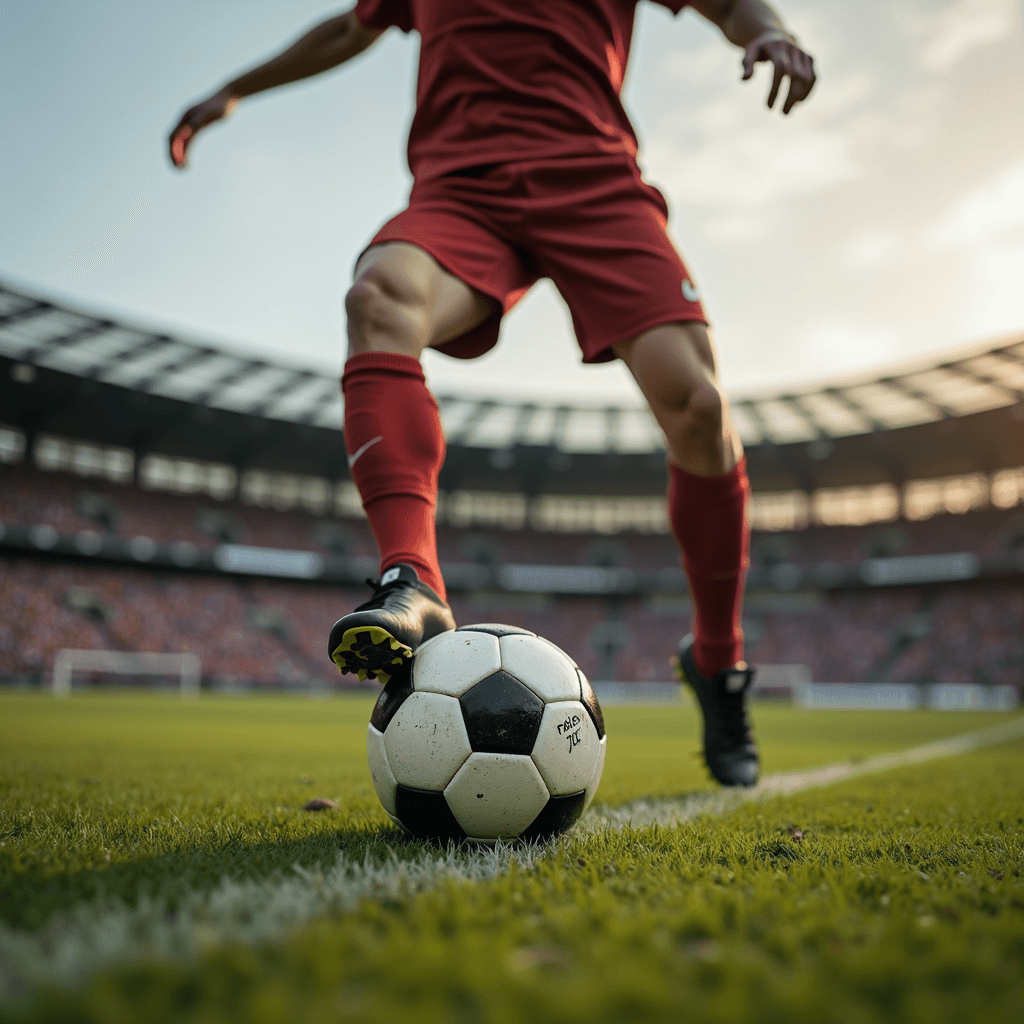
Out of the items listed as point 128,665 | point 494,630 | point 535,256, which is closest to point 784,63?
point 535,256

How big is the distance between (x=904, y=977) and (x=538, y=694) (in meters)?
0.96

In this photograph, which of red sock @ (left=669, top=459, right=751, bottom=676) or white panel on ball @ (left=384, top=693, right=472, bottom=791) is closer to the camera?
white panel on ball @ (left=384, top=693, right=472, bottom=791)

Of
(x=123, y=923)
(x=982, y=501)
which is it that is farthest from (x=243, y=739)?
(x=982, y=501)

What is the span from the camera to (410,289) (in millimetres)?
2018

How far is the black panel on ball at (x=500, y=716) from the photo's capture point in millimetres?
1573

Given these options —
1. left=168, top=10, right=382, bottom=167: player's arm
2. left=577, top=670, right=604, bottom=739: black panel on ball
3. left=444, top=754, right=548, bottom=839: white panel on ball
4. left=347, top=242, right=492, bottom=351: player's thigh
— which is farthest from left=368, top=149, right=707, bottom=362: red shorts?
left=444, top=754, right=548, bottom=839: white panel on ball

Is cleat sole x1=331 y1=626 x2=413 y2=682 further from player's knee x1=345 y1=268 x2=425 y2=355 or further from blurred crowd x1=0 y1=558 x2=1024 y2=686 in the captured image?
blurred crowd x1=0 y1=558 x2=1024 y2=686

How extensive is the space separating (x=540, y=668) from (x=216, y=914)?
0.86 m

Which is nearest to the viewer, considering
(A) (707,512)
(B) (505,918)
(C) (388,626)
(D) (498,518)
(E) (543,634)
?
(B) (505,918)

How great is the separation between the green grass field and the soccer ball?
8cm

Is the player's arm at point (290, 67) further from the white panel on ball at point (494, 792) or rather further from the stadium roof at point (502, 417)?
the stadium roof at point (502, 417)

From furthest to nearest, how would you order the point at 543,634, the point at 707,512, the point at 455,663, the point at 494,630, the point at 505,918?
the point at 543,634 → the point at 707,512 → the point at 494,630 → the point at 455,663 → the point at 505,918

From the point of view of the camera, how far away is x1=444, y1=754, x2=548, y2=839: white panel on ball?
1.55 m

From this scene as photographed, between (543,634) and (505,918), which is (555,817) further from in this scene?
(543,634)
